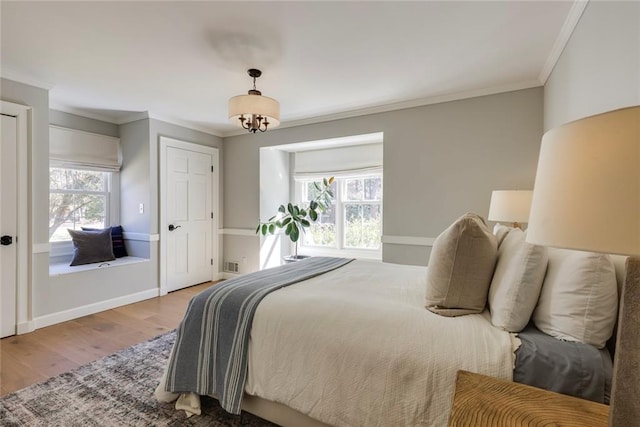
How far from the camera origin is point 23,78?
2.83 meters

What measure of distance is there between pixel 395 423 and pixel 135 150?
429 cm

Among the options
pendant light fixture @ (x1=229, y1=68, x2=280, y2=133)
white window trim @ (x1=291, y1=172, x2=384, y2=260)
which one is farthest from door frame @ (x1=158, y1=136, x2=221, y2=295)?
pendant light fixture @ (x1=229, y1=68, x2=280, y2=133)

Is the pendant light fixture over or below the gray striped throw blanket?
over

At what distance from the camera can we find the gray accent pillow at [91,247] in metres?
3.58

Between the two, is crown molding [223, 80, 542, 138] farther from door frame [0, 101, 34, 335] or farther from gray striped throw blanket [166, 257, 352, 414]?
door frame [0, 101, 34, 335]

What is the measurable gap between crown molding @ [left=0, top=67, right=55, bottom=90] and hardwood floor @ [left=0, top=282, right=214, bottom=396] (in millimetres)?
2296

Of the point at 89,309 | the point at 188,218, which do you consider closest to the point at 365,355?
the point at 89,309

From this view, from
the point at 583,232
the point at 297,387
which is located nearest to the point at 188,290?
the point at 297,387

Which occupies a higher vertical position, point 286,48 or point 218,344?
point 286,48

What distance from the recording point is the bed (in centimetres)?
111

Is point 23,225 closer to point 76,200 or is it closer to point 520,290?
point 76,200

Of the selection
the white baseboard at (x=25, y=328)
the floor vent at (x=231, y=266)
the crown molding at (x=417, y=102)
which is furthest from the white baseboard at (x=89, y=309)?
the crown molding at (x=417, y=102)

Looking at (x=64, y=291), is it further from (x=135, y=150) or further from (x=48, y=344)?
(x=135, y=150)

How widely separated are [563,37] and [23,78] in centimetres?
436
